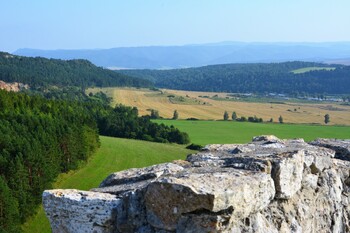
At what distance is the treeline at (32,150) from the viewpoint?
42.9m

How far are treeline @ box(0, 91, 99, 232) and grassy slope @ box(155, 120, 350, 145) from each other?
33.0 m

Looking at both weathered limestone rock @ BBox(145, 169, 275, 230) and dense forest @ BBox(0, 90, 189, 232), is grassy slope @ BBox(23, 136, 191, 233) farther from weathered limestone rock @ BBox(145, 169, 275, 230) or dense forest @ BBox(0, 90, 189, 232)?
weathered limestone rock @ BBox(145, 169, 275, 230)

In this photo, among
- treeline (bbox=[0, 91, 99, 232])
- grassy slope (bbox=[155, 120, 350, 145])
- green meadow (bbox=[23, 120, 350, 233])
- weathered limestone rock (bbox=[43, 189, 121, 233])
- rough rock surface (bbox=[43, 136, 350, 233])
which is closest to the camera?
rough rock surface (bbox=[43, 136, 350, 233])

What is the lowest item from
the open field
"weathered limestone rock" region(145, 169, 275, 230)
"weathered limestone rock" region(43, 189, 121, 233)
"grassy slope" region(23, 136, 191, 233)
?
"grassy slope" region(23, 136, 191, 233)

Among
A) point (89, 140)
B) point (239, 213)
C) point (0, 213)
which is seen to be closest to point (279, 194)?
point (239, 213)

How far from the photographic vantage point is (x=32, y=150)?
4897 cm

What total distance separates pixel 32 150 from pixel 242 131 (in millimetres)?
69492

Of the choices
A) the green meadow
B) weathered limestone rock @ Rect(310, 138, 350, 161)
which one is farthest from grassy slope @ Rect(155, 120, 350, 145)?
weathered limestone rock @ Rect(310, 138, 350, 161)

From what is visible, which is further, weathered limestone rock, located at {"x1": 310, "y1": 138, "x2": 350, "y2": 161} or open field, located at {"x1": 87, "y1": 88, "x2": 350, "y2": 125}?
open field, located at {"x1": 87, "y1": 88, "x2": 350, "y2": 125}

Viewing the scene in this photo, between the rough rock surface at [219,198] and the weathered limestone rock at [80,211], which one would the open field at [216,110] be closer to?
the rough rock surface at [219,198]

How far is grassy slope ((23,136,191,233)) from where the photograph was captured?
4839 cm

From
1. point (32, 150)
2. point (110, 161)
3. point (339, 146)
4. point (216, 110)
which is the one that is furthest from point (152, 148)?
point (216, 110)

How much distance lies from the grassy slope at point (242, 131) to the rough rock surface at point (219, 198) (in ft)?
261

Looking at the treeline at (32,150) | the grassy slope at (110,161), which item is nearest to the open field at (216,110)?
the grassy slope at (110,161)
